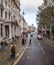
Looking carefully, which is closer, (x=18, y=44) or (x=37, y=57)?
(x=37, y=57)

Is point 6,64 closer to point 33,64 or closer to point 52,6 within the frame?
point 33,64

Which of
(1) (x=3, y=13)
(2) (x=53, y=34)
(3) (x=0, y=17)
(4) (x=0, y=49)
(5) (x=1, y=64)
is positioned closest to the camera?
(5) (x=1, y=64)

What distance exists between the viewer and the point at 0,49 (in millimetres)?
41562

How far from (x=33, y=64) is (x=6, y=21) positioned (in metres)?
42.2

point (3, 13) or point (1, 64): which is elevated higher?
point (3, 13)

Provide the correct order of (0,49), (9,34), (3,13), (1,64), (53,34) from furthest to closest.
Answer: (53,34)
(9,34)
(3,13)
(0,49)
(1,64)

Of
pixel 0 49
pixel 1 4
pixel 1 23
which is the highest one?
pixel 1 4

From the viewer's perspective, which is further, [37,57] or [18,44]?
[18,44]

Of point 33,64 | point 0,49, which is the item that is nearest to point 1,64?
point 33,64

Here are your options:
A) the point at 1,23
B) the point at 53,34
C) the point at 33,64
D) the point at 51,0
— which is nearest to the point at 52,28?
the point at 53,34

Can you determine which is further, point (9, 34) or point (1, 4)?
point (9, 34)

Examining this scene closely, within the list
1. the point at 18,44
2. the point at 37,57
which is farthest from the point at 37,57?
the point at 18,44

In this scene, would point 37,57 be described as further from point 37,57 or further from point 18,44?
point 18,44

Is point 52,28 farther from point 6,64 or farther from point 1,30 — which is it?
point 6,64
